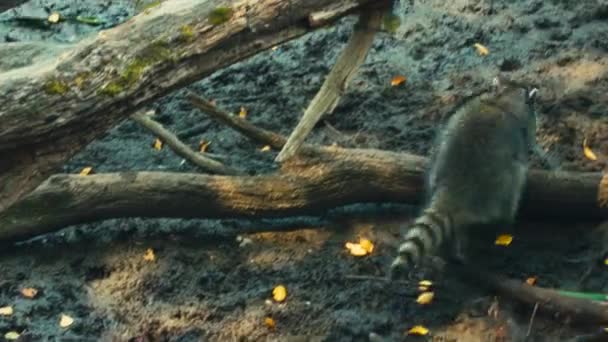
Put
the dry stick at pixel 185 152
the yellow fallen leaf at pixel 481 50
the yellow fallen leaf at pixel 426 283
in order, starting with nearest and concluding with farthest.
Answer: the yellow fallen leaf at pixel 426 283, the dry stick at pixel 185 152, the yellow fallen leaf at pixel 481 50

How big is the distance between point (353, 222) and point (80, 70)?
2229 millimetres

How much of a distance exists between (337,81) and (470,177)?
3.23 feet

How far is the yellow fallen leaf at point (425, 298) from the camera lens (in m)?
5.25

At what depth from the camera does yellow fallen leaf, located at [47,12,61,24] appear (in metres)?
8.34

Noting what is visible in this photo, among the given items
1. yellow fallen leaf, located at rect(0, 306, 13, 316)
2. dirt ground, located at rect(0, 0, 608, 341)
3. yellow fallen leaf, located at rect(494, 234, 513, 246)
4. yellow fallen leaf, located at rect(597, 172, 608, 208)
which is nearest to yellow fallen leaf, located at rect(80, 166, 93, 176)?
dirt ground, located at rect(0, 0, 608, 341)

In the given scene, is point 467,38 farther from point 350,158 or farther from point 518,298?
point 518,298

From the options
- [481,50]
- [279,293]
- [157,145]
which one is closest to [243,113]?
[157,145]

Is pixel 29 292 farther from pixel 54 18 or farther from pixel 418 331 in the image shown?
pixel 54 18

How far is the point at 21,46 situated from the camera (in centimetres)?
572

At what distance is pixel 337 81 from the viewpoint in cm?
476

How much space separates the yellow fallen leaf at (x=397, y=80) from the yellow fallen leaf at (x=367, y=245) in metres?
1.76

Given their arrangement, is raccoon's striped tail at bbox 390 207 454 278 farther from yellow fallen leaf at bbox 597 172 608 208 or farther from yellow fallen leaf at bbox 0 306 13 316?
yellow fallen leaf at bbox 0 306 13 316

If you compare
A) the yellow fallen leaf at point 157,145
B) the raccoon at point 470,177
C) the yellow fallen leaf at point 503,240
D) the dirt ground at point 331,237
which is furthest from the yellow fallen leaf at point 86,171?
the yellow fallen leaf at point 503,240

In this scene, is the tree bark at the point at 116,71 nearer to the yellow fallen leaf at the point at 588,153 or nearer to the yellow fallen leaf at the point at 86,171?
the yellow fallen leaf at the point at 86,171
